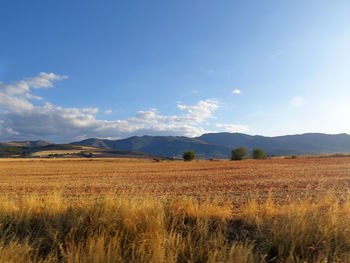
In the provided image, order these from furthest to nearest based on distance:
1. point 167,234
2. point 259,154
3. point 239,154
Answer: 1. point 259,154
2. point 239,154
3. point 167,234

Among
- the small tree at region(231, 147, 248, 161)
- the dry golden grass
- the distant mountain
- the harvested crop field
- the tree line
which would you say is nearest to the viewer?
the dry golden grass

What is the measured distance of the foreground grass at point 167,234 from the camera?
3646 millimetres

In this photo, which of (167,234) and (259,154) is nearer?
(167,234)

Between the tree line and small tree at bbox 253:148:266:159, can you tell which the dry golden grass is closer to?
the tree line

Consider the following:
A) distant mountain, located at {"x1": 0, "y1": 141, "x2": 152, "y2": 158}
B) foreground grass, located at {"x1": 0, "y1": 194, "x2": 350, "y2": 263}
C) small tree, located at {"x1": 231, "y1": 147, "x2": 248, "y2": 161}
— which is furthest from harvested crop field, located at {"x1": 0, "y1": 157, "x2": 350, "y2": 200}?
distant mountain, located at {"x1": 0, "y1": 141, "x2": 152, "y2": 158}

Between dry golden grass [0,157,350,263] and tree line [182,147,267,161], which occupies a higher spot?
dry golden grass [0,157,350,263]

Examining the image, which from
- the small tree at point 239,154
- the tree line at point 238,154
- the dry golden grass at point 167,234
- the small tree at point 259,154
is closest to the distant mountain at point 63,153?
the tree line at point 238,154

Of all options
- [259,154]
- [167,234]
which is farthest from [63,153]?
[167,234]

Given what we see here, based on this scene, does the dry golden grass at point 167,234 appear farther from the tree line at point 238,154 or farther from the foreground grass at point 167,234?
the tree line at point 238,154

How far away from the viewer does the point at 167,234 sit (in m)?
4.13

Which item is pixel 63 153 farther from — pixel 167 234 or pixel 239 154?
pixel 167 234

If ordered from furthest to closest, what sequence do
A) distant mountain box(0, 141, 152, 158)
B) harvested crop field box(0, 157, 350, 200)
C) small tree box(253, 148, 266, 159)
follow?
distant mountain box(0, 141, 152, 158)
small tree box(253, 148, 266, 159)
harvested crop field box(0, 157, 350, 200)

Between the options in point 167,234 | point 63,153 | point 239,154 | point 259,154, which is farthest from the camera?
point 63,153

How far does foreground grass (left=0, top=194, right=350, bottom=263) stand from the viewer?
12.0 feet
